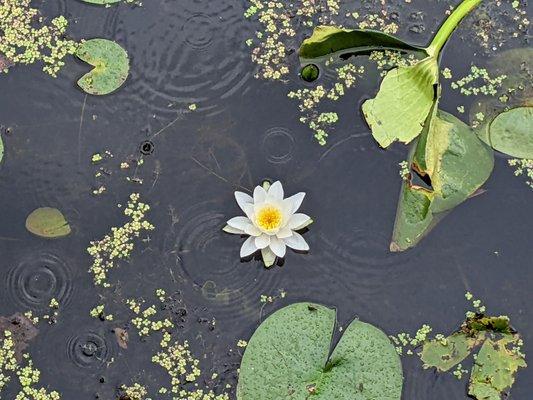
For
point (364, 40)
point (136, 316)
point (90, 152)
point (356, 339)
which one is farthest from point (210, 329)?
point (364, 40)

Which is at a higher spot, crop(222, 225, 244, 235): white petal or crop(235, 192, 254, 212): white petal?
crop(235, 192, 254, 212): white petal

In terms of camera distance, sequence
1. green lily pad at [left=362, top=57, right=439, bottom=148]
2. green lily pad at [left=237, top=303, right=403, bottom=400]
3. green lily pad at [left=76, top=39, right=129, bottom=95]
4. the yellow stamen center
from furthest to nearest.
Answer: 1. green lily pad at [left=76, top=39, right=129, bottom=95]
2. green lily pad at [left=362, top=57, right=439, bottom=148]
3. the yellow stamen center
4. green lily pad at [left=237, top=303, right=403, bottom=400]

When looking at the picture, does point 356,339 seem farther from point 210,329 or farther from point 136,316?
point 136,316

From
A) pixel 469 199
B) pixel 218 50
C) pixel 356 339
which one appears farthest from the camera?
pixel 218 50

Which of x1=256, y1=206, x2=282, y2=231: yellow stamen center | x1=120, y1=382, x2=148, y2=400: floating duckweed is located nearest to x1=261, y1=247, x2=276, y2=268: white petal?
x1=256, y1=206, x2=282, y2=231: yellow stamen center

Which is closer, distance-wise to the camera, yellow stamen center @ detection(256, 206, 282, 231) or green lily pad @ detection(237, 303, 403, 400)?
green lily pad @ detection(237, 303, 403, 400)

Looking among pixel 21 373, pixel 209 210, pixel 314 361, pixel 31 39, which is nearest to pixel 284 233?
pixel 209 210

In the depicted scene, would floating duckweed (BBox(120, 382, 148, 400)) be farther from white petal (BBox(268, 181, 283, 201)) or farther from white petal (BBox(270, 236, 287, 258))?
white petal (BBox(268, 181, 283, 201))
